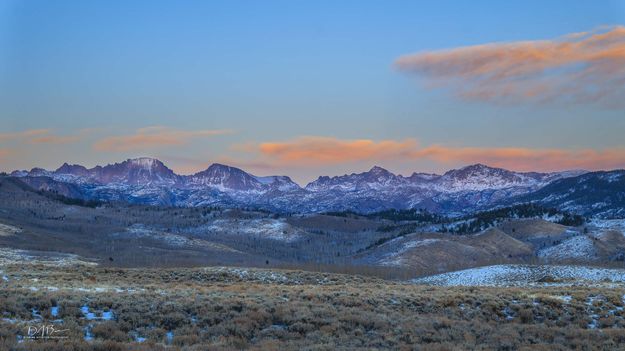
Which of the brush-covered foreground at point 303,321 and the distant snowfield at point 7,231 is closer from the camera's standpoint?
the brush-covered foreground at point 303,321

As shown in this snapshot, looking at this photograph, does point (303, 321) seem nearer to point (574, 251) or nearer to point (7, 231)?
point (574, 251)

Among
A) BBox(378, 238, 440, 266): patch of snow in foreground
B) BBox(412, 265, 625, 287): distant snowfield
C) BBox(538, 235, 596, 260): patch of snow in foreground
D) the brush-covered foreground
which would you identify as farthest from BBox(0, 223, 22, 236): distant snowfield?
BBox(538, 235, 596, 260): patch of snow in foreground

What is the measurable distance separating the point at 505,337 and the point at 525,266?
81338 mm

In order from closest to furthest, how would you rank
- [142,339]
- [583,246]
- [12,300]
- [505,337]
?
[142,339]
[505,337]
[12,300]
[583,246]

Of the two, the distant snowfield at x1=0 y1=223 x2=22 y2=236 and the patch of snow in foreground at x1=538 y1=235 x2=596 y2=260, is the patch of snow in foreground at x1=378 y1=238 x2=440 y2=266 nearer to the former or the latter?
the patch of snow in foreground at x1=538 y1=235 x2=596 y2=260

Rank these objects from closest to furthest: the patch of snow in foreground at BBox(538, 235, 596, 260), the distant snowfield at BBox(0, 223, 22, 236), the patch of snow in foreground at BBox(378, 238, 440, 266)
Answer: the patch of snow in foreground at BBox(378, 238, 440, 266) < the patch of snow in foreground at BBox(538, 235, 596, 260) < the distant snowfield at BBox(0, 223, 22, 236)

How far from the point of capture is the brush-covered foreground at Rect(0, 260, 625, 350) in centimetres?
1956

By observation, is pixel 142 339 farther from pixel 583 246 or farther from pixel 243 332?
pixel 583 246

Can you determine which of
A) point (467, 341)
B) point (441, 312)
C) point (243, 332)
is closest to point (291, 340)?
point (243, 332)

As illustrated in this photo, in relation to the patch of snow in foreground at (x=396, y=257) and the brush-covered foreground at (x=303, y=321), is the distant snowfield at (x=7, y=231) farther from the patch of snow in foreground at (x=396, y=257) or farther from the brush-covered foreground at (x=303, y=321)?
the brush-covered foreground at (x=303, y=321)

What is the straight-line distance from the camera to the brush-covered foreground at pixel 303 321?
19.6 meters

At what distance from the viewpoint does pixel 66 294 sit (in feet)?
89.7

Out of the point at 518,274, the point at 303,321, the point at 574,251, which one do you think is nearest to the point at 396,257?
the point at 574,251

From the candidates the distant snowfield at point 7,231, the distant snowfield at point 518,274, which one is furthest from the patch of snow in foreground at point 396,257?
the distant snowfield at point 7,231
